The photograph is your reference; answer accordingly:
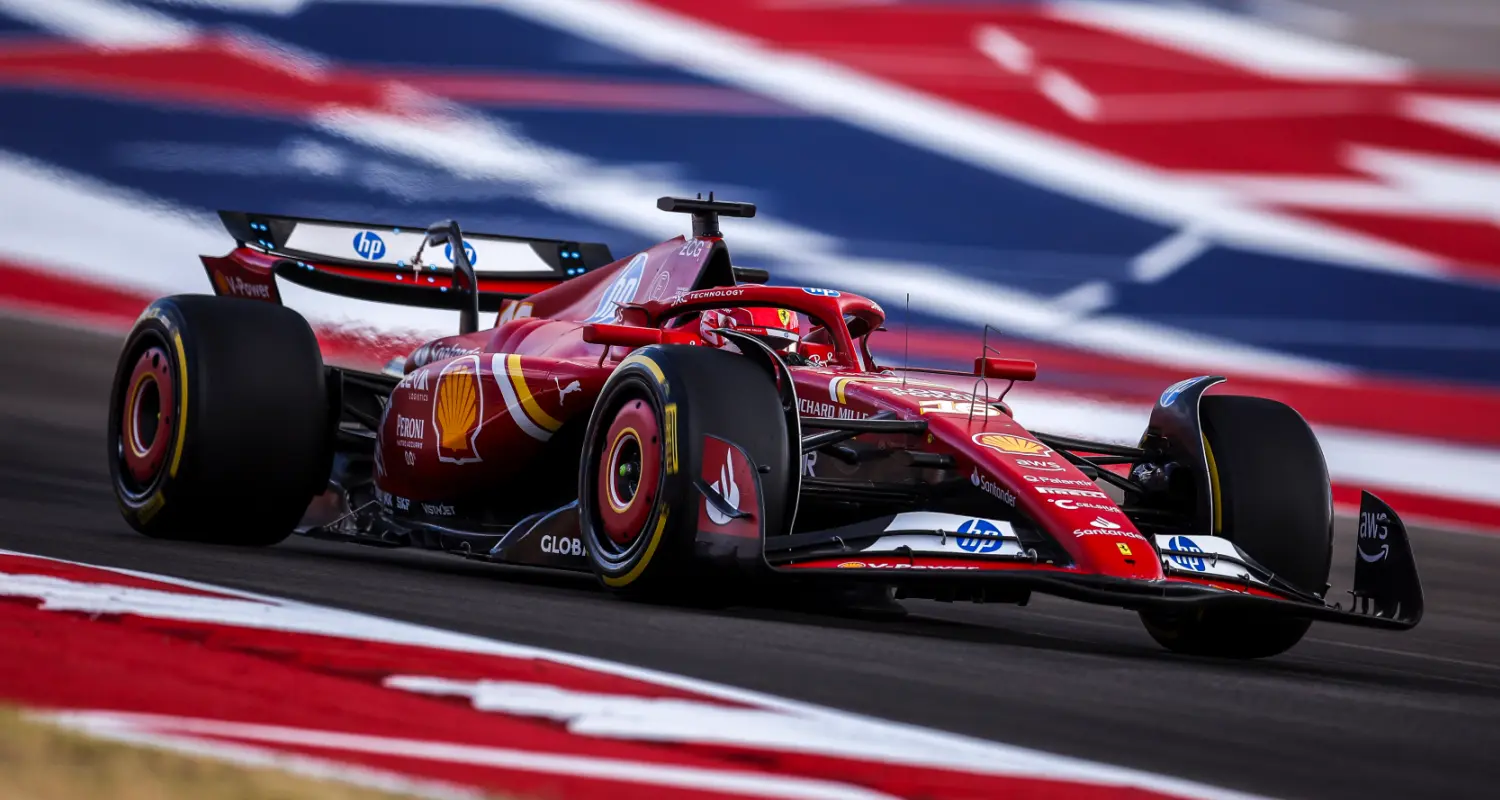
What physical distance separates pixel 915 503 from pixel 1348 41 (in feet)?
36.2

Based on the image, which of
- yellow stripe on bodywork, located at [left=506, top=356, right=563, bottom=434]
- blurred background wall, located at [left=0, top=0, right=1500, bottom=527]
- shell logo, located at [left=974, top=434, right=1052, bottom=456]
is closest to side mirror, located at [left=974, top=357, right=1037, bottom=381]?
shell logo, located at [left=974, top=434, right=1052, bottom=456]

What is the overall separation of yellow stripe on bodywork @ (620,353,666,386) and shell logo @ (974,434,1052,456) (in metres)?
1.02

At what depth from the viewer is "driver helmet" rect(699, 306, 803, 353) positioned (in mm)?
7695

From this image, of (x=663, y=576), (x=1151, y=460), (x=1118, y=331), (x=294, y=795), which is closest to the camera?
(x=294, y=795)

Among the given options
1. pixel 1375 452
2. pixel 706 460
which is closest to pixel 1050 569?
pixel 706 460

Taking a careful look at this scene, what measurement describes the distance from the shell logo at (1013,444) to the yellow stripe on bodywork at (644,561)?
3.42ft

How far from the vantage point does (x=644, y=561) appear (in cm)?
644

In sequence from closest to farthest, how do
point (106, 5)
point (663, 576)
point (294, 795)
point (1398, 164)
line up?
point (294, 795) < point (663, 576) < point (1398, 164) < point (106, 5)

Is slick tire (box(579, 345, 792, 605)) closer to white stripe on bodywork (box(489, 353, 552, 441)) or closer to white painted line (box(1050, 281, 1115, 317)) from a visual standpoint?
white stripe on bodywork (box(489, 353, 552, 441))

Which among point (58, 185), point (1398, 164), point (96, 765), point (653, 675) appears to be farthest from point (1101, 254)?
point (96, 765)

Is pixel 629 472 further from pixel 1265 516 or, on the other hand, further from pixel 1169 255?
pixel 1169 255

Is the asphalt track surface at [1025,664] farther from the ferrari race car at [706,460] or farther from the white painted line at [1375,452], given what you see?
the white painted line at [1375,452]

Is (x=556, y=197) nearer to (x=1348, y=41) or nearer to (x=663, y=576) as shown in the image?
(x=1348, y=41)

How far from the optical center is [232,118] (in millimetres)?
16594
